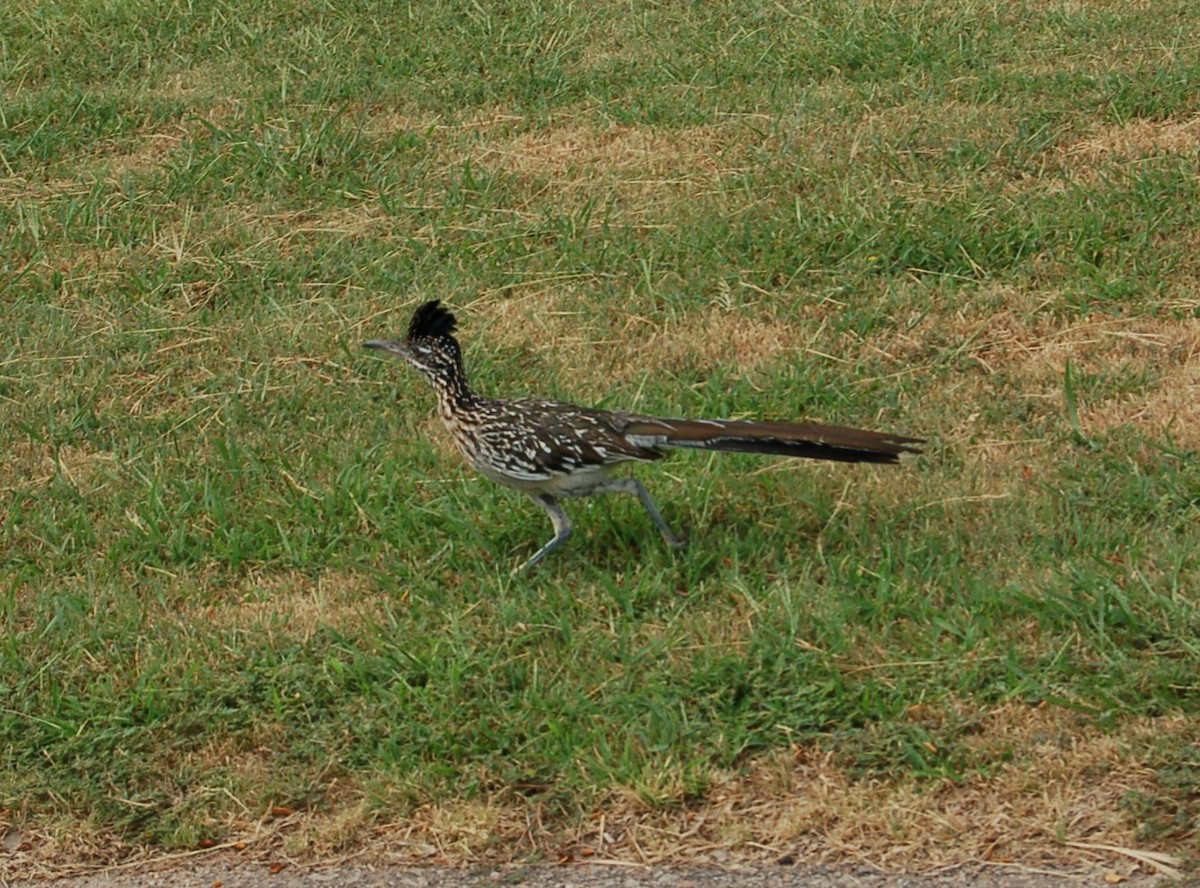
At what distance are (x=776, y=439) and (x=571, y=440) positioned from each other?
0.79 m

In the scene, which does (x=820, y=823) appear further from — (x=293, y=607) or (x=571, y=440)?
(x=293, y=607)

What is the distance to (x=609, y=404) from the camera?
9.07 m

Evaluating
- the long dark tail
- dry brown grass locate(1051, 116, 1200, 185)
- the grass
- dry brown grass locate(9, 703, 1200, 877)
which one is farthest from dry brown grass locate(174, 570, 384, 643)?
dry brown grass locate(1051, 116, 1200, 185)

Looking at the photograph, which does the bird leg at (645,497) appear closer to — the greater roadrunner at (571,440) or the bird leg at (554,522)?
the greater roadrunner at (571,440)

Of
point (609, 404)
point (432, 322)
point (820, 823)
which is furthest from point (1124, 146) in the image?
point (820, 823)

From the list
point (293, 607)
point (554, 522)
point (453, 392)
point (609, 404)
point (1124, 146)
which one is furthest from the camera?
point (1124, 146)

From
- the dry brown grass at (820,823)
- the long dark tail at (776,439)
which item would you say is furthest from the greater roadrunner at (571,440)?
the dry brown grass at (820,823)

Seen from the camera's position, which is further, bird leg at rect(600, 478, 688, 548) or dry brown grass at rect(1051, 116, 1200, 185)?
dry brown grass at rect(1051, 116, 1200, 185)

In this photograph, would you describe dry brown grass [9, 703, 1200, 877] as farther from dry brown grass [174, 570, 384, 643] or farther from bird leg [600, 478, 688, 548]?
bird leg [600, 478, 688, 548]

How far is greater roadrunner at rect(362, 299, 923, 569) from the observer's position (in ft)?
23.4

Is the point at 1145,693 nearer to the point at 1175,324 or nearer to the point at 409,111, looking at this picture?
the point at 1175,324

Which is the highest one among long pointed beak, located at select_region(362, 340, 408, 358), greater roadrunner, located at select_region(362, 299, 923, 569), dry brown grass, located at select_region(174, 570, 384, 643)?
long pointed beak, located at select_region(362, 340, 408, 358)

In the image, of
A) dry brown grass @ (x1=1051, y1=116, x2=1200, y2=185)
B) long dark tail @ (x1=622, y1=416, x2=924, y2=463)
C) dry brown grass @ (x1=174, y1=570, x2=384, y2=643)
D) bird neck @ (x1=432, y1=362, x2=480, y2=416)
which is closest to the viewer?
long dark tail @ (x1=622, y1=416, x2=924, y2=463)

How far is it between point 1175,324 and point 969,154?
2151 mm
